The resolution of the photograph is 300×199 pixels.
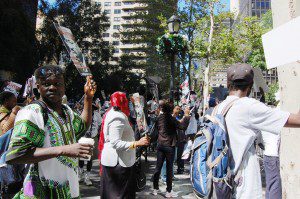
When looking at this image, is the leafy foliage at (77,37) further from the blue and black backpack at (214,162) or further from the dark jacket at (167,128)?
the blue and black backpack at (214,162)

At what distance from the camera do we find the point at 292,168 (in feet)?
11.1

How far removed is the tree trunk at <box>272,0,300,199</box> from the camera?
3312mm

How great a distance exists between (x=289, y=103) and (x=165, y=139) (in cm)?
431

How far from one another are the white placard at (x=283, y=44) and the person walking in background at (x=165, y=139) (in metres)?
5.13

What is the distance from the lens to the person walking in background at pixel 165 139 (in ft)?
24.2

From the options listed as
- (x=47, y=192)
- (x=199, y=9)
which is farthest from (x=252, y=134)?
(x=199, y=9)

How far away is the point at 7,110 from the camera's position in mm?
5402

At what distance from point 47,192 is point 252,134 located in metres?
1.54

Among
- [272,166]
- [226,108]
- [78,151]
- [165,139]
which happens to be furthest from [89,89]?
[165,139]

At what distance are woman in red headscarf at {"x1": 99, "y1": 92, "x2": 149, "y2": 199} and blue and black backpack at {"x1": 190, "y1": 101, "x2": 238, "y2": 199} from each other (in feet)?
6.12

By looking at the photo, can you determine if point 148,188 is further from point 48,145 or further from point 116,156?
point 48,145

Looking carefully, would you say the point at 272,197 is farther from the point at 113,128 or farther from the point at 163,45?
the point at 163,45

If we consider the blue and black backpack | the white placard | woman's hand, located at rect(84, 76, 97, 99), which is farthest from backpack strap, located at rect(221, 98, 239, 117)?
woman's hand, located at rect(84, 76, 97, 99)

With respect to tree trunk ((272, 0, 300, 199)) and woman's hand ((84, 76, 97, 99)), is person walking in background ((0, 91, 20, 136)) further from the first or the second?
tree trunk ((272, 0, 300, 199))
